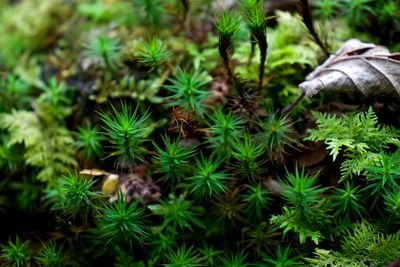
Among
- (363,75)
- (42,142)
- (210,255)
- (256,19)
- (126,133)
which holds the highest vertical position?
(256,19)

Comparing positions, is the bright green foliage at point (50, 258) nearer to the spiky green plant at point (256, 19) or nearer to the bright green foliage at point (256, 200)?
the bright green foliage at point (256, 200)

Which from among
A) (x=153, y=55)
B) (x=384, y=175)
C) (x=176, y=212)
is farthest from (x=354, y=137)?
(x=153, y=55)

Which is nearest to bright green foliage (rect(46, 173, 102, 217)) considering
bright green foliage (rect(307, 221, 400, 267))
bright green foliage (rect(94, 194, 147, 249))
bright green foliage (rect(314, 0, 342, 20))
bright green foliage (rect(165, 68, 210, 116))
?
bright green foliage (rect(94, 194, 147, 249))

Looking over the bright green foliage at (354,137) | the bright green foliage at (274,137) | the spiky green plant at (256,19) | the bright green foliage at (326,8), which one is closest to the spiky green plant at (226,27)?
the spiky green plant at (256,19)

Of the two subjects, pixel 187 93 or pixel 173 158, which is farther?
pixel 187 93

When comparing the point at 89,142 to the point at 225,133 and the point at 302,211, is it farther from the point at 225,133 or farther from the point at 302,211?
the point at 302,211

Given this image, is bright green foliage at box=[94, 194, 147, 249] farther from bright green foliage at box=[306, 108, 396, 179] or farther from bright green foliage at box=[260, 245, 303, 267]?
bright green foliage at box=[306, 108, 396, 179]
